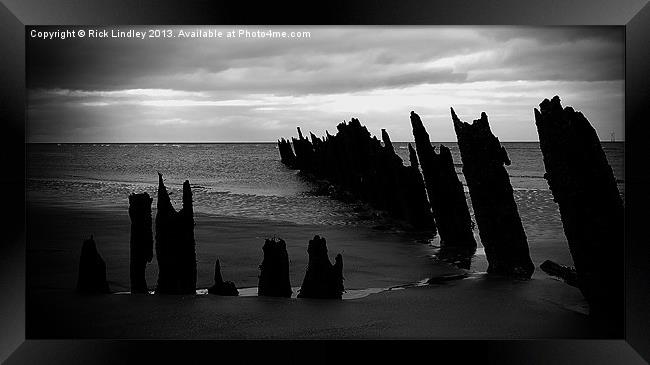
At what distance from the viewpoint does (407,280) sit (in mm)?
6824

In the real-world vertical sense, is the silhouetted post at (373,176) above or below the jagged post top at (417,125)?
below

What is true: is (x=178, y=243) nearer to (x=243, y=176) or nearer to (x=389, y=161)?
(x=389, y=161)

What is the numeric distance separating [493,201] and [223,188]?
10534 mm

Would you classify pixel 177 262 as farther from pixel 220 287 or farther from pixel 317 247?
pixel 317 247

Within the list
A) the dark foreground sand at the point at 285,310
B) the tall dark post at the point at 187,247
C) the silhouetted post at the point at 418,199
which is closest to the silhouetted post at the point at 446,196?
the silhouetted post at the point at 418,199

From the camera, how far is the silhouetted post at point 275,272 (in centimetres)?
577

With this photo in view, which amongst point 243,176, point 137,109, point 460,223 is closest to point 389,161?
point 460,223

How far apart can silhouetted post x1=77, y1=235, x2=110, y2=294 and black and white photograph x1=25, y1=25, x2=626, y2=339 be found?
12 millimetres

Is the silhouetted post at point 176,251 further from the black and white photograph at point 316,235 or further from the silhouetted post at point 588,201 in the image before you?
the silhouetted post at point 588,201

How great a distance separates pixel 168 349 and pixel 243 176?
15.5 metres

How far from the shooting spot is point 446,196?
8.41m

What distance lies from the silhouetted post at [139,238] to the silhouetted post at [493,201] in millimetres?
3406

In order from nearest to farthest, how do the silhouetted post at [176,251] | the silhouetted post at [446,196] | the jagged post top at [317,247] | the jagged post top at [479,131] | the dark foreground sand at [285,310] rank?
the dark foreground sand at [285,310]
the jagged post top at [317,247]
the silhouetted post at [176,251]
the jagged post top at [479,131]
the silhouetted post at [446,196]
